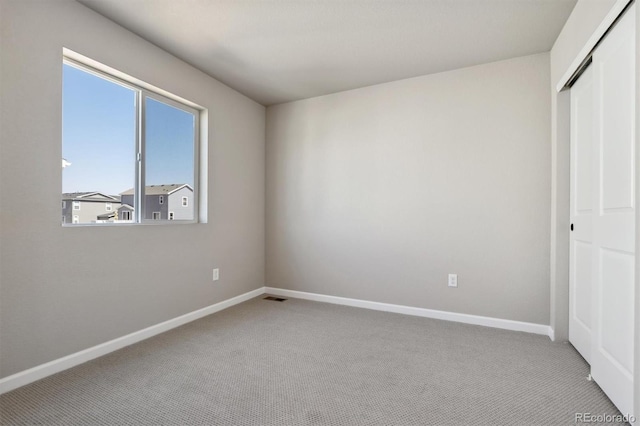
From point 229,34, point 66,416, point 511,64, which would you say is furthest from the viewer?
point 511,64

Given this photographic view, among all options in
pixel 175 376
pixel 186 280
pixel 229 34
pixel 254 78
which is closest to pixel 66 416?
pixel 175 376

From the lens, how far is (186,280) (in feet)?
A: 9.91

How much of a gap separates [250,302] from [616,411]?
3.16 meters

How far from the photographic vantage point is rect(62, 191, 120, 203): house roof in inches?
86.2

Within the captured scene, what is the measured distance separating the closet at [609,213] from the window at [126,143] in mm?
3271

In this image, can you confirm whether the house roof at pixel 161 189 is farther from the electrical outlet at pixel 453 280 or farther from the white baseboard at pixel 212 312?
the electrical outlet at pixel 453 280

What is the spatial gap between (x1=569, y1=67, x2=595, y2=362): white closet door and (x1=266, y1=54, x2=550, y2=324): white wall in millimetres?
361

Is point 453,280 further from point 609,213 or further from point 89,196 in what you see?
point 89,196

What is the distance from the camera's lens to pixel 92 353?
223cm

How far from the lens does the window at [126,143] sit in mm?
2240

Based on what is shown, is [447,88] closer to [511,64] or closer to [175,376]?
[511,64]

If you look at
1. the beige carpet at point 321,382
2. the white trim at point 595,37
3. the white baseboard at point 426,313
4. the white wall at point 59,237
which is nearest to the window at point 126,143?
the white wall at point 59,237
